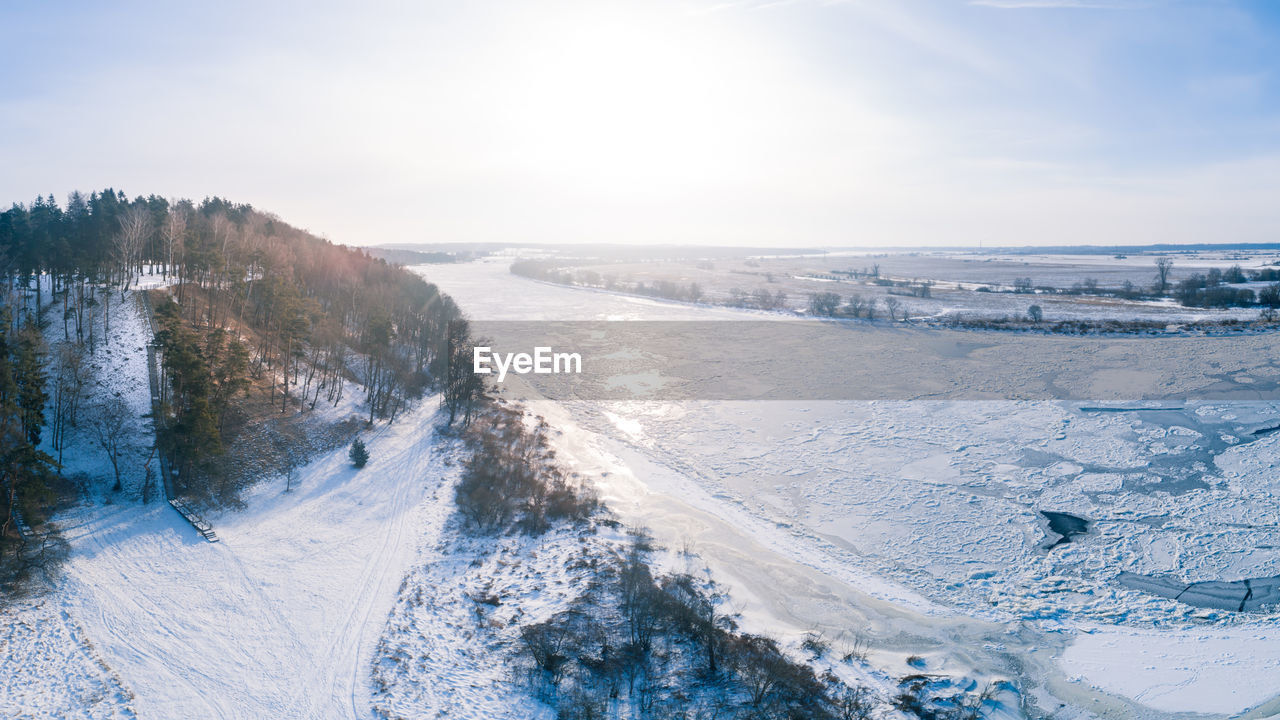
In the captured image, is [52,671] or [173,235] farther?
[173,235]

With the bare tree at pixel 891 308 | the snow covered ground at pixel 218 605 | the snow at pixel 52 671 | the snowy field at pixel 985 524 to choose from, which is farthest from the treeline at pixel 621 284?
the snow at pixel 52 671

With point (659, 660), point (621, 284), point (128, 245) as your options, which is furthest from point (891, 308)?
point (128, 245)

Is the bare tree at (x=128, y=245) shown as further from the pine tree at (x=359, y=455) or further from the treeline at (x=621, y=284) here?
the treeline at (x=621, y=284)

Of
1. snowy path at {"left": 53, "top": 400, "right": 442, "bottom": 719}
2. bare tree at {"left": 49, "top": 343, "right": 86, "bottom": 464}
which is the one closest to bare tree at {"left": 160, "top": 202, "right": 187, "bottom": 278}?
bare tree at {"left": 49, "top": 343, "right": 86, "bottom": 464}

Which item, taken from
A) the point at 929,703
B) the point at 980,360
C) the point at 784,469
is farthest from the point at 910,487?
the point at 980,360

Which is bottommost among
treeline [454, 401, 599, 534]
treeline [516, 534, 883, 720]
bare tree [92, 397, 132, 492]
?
→ treeline [516, 534, 883, 720]

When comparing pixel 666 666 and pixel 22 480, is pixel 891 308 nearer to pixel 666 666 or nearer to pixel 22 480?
pixel 666 666

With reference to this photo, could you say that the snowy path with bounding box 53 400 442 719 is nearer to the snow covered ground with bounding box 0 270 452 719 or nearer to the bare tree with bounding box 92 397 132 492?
the snow covered ground with bounding box 0 270 452 719
